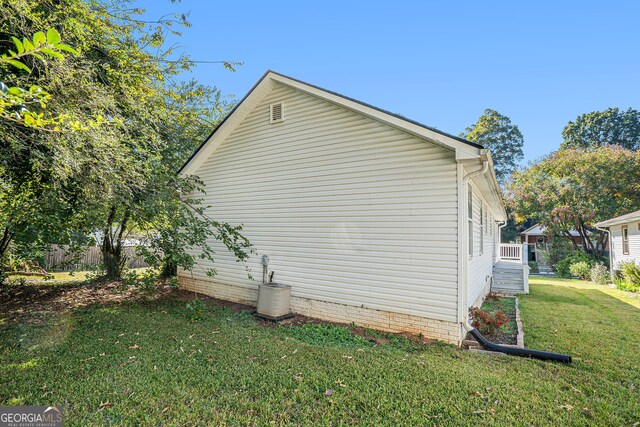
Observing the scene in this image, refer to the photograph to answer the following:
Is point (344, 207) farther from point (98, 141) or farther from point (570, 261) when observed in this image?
point (570, 261)

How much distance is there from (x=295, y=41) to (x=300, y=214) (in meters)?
5.87

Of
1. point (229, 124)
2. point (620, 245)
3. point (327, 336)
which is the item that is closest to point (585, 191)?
point (620, 245)

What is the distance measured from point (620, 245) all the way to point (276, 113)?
19.7 m

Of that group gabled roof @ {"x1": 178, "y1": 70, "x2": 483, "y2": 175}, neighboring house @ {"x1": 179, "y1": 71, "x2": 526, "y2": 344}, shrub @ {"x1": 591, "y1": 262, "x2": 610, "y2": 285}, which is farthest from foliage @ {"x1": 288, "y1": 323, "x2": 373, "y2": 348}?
shrub @ {"x1": 591, "y1": 262, "x2": 610, "y2": 285}

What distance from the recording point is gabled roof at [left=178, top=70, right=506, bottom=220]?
5.02m

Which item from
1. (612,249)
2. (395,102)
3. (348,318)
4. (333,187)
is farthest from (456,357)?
(612,249)

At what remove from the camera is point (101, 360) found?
4.34 m

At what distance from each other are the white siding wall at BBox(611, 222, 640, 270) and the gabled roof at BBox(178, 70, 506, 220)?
10.7 meters

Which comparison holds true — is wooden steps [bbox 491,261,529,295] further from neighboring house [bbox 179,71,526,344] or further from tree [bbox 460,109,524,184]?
tree [bbox 460,109,524,184]

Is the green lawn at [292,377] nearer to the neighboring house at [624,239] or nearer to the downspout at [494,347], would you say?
the downspout at [494,347]

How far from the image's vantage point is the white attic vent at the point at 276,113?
7.46 m

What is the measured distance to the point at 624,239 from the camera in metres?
15.8

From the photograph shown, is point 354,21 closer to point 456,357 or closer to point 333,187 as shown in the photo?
point 333,187

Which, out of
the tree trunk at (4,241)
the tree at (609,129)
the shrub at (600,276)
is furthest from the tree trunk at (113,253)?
the tree at (609,129)
